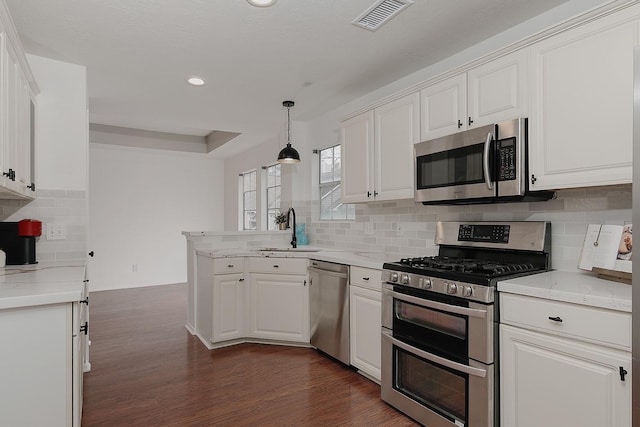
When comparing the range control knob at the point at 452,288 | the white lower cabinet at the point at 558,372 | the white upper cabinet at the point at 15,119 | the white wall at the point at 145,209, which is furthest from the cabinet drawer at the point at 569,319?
the white wall at the point at 145,209

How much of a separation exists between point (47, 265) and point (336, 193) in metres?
2.78

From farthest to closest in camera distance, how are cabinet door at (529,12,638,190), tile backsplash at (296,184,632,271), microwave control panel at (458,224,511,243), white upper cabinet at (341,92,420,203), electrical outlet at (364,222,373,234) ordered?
electrical outlet at (364,222,373,234) → white upper cabinet at (341,92,420,203) → microwave control panel at (458,224,511,243) → tile backsplash at (296,184,632,271) → cabinet door at (529,12,638,190)

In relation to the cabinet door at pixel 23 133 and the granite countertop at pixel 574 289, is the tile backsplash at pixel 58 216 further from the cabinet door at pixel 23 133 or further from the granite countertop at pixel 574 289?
the granite countertop at pixel 574 289

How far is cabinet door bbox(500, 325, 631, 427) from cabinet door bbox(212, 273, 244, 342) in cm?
243

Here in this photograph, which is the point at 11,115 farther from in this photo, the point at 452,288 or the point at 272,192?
the point at 272,192

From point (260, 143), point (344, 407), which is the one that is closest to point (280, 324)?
point (344, 407)

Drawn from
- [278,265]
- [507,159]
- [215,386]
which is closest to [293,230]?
[278,265]

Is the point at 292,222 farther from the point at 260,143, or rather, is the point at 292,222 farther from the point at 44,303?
the point at 44,303

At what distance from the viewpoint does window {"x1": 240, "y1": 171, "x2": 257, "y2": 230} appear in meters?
6.56

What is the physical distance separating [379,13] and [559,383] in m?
2.18

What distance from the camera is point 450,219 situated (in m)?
2.84

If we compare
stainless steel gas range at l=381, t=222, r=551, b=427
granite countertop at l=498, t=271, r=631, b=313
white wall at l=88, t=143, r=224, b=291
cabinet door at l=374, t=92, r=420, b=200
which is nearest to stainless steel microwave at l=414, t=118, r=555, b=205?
cabinet door at l=374, t=92, r=420, b=200

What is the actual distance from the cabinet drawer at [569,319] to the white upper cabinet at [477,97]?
1.03 m

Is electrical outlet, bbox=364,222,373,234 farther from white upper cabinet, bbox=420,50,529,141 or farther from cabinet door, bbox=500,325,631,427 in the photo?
cabinet door, bbox=500,325,631,427
